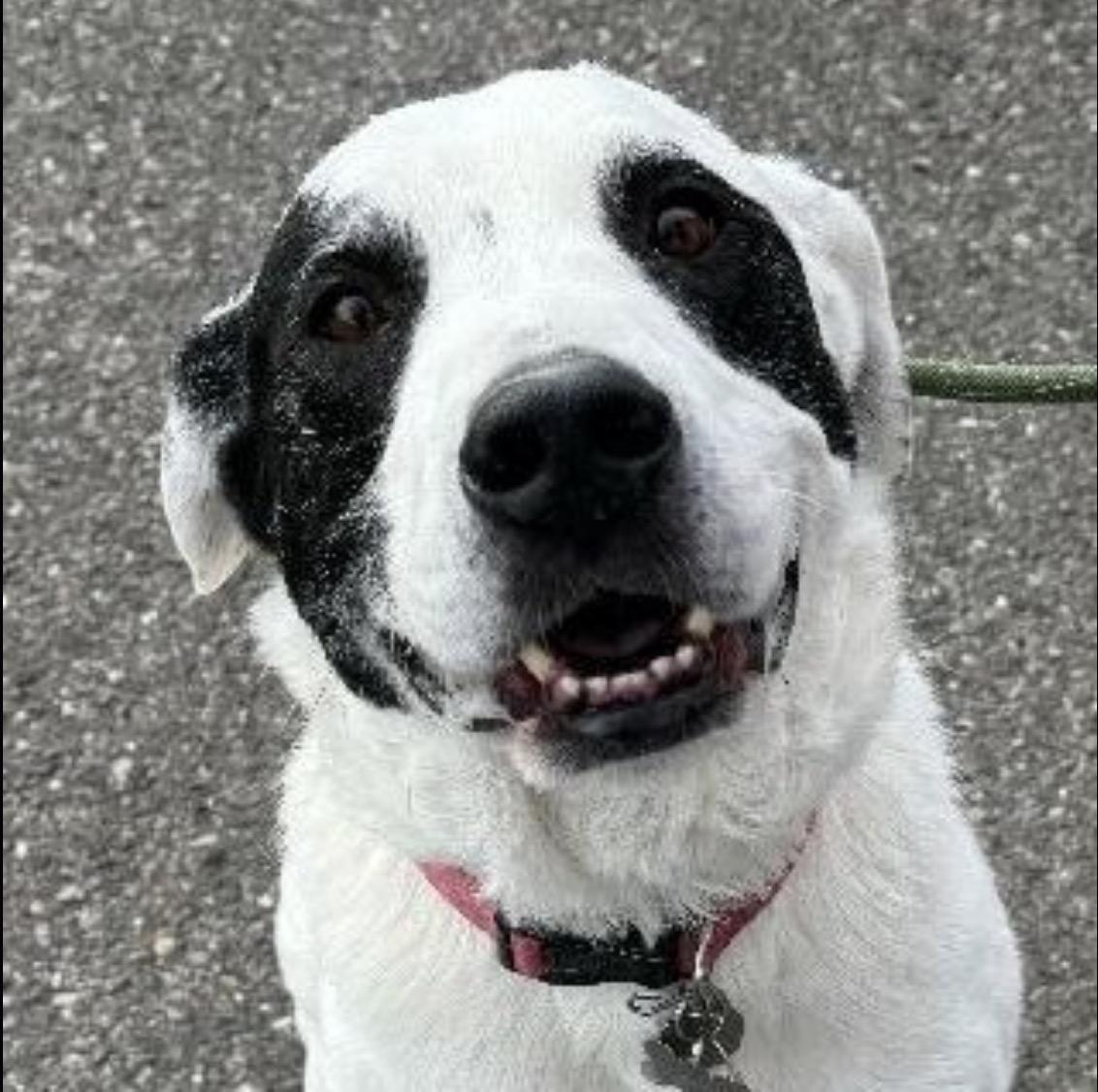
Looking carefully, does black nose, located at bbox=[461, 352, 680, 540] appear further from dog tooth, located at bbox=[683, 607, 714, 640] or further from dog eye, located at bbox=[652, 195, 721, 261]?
dog eye, located at bbox=[652, 195, 721, 261]

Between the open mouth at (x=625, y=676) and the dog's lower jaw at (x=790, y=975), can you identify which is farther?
the dog's lower jaw at (x=790, y=975)

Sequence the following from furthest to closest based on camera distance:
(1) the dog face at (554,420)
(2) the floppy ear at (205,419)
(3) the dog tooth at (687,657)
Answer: (2) the floppy ear at (205,419) → (3) the dog tooth at (687,657) → (1) the dog face at (554,420)

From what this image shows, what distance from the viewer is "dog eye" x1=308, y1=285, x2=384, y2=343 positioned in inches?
110

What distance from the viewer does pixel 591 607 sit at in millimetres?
2529

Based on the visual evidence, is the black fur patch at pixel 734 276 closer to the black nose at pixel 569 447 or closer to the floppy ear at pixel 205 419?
the black nose at pixel 569 447

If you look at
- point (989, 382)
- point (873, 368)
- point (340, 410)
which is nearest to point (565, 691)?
point (340, 410)

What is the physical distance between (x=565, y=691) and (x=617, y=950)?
0.48m

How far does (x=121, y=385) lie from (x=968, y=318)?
5.47 feet

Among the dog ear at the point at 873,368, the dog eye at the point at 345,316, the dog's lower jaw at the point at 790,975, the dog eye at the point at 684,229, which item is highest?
the dog eye at the point at 684,229

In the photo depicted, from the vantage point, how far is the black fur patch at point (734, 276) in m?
2.73

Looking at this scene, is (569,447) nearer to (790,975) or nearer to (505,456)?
(505,456)

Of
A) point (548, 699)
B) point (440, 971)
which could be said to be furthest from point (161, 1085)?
point (548, 699)

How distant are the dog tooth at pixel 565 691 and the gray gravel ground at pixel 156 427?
1.74 meters

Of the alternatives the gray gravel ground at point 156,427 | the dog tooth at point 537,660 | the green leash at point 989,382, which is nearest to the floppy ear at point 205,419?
the dog tooth at point 537,660
